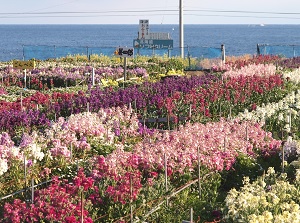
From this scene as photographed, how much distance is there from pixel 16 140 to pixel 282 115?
5912 millimetres

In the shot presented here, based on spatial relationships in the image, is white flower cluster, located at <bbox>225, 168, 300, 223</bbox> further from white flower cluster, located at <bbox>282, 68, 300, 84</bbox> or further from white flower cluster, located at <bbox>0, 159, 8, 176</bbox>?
white flower cluster, located at <bbox>282, 68, 300, 84</bbox>

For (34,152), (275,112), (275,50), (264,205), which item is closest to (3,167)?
(34,152)

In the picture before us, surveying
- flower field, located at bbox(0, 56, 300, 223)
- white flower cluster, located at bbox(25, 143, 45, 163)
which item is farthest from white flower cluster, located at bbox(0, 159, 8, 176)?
white flower cluster, located at bbox(25, 143, 45, 163)

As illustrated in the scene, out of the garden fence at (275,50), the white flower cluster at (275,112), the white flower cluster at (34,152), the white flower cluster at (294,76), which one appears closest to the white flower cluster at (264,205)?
the white flower cluster at (34,152)

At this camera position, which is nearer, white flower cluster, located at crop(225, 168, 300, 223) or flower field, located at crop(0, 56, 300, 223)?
white flower cluster, located at crop(225, 168, 300, 223)

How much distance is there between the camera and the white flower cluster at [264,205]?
6934 millimetres

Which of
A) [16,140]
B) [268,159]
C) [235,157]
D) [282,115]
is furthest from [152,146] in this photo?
[282,115]

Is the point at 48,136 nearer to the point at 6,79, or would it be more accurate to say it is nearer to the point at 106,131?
the point at 106,131

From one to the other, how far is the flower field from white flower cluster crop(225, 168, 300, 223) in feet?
0.05

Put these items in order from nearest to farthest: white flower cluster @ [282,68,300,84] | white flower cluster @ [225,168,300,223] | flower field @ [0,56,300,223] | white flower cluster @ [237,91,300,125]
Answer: white flower cluster @ [225,168,300,223] → flower field @ [0,56,300,223] → white flower cluster @ [237,91,300,125] → white flower cluster @ [282,68,300,84]

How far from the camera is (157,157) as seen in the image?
32.4 ft

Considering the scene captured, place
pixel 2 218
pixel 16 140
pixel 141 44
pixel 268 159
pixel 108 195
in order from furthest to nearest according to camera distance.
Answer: pixel 141 44
pixel 16 140
pixel 268 159
pixel 108 195
pixel 2 218

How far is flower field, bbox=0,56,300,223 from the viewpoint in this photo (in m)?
8.04

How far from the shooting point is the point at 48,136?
1163cm
